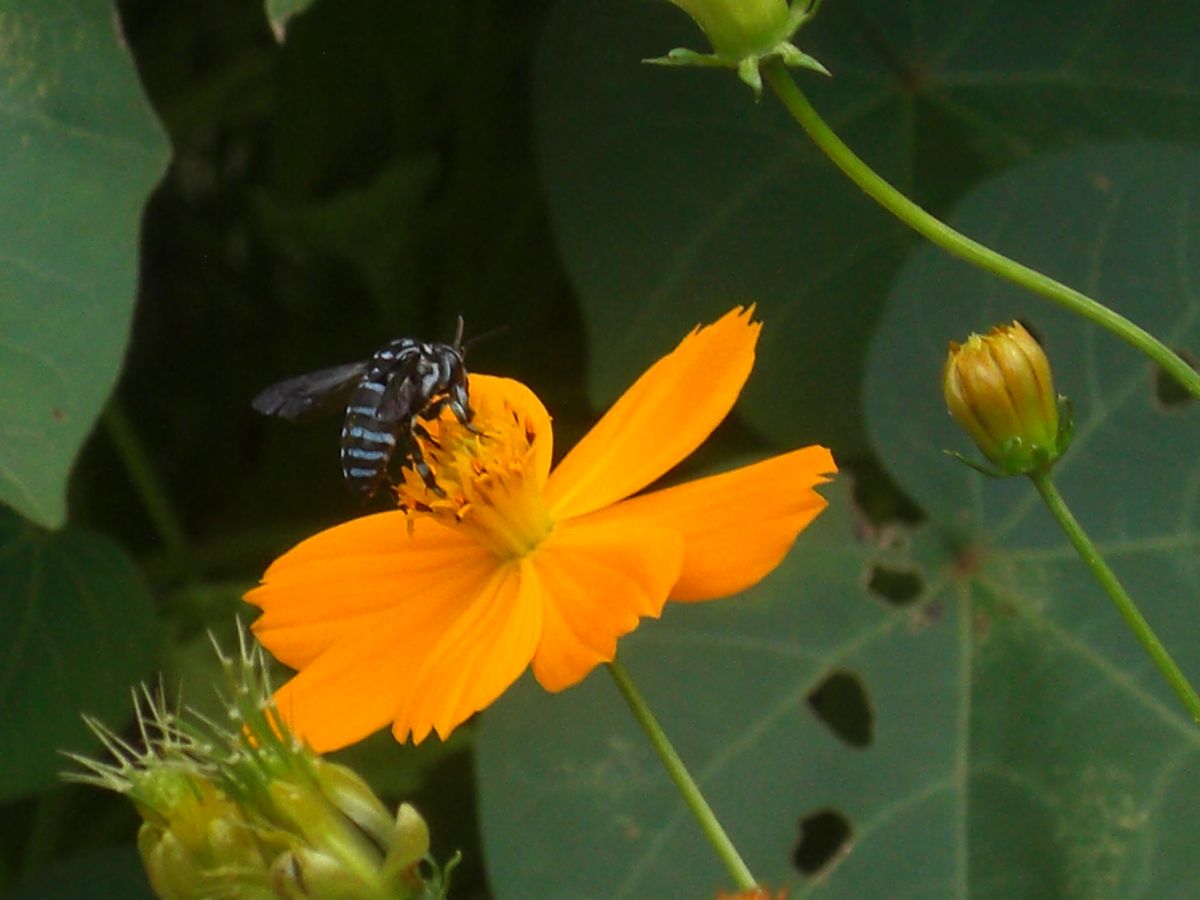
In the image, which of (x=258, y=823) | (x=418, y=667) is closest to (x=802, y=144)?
(x=418, y=667)

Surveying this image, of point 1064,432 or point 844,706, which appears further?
point 844,706

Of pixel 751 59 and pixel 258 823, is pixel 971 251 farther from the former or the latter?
pixel 258 823

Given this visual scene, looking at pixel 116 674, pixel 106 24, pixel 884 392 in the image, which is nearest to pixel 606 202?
pixel 884 392

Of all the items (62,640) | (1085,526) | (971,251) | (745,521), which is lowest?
(62,640)

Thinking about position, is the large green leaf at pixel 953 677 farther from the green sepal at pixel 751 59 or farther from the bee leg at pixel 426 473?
the green sepal at pixel 751 59

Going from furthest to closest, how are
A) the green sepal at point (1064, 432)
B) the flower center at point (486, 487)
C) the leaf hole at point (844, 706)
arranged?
1. the leaf hole at point (844, 706)
2. the flower center at point (486, 487)
3. the green sepal at point (1064, 432)

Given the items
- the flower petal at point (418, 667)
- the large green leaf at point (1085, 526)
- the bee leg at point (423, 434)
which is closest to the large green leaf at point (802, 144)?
the large green leaf at point (1085, 526)
